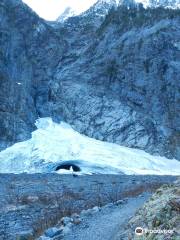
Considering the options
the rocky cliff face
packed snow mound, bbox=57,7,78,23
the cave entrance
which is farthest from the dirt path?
packed snow mound, bbox=57,7,78,23

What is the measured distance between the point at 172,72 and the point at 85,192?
47.0 meters

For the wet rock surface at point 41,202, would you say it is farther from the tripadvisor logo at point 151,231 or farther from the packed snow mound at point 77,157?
the packed snow mound at point 77,157

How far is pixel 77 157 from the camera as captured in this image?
171 feet

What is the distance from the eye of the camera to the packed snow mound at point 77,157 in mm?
49125

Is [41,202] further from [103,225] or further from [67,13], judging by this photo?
[67,13]

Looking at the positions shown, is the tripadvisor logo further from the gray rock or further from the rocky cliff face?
the rocky cliff face

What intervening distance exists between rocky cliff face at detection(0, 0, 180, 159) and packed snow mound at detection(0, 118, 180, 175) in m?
3.18

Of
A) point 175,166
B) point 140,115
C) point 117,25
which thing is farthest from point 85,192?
point 117,25

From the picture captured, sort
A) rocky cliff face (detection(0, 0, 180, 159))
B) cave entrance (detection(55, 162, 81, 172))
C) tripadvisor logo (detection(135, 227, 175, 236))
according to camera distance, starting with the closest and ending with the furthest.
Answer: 1. tripadvisor logo (detection(135, 227, 175, 236))
2. cave entrance (detection(55, 162, 81, 172))
3. rocky cliff face (detection(0, 0, 180, 159))

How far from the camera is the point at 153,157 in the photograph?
197 feet

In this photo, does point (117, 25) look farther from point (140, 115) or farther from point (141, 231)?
point (141, 231)

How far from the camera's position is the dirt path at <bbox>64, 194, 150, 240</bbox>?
1140cm

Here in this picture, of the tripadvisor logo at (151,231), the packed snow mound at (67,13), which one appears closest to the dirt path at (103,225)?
the tripadvisor logo at (151,231)

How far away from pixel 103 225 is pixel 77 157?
39478 millimetres
